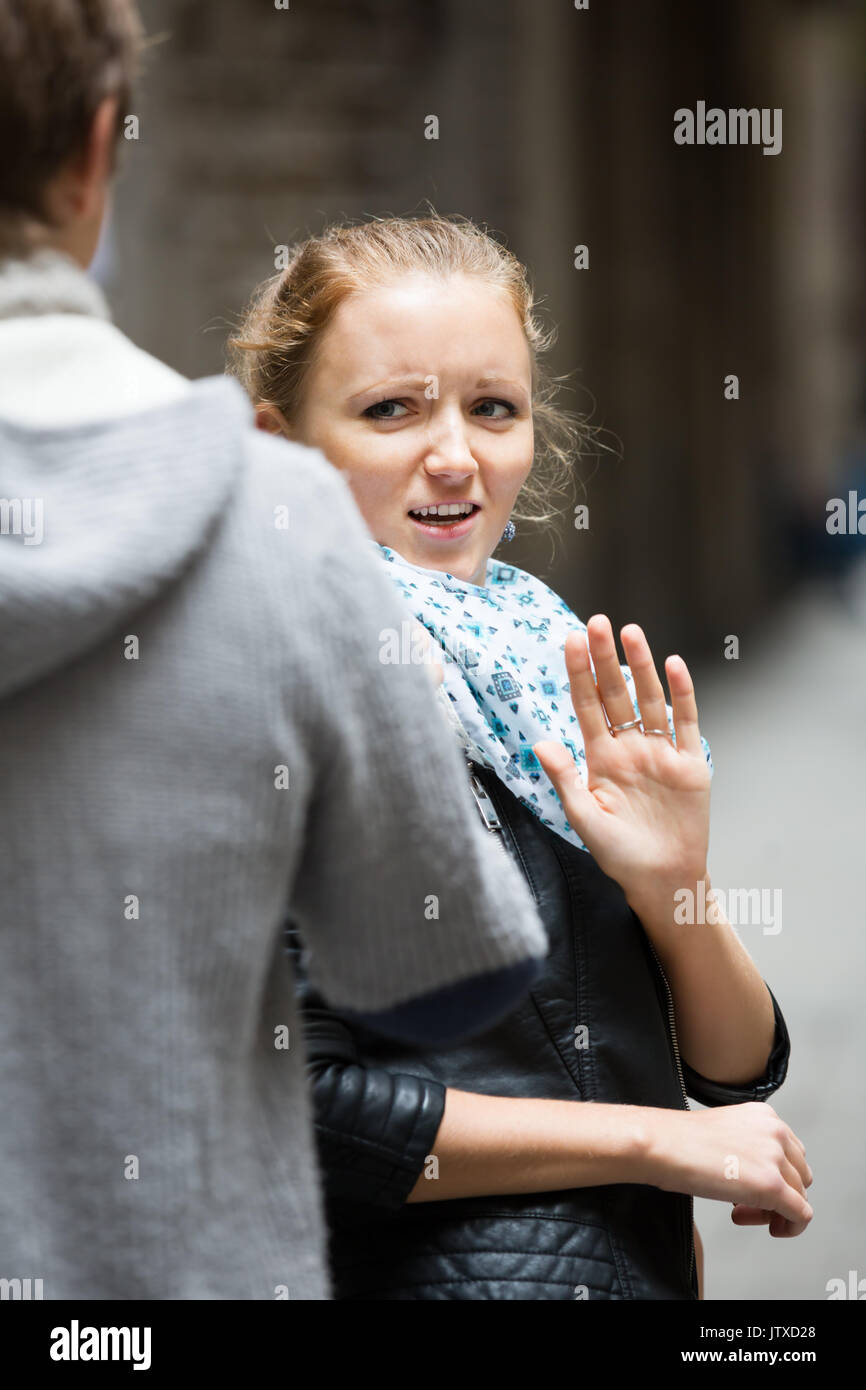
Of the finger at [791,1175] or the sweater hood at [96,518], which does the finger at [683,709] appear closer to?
the finger at [791,1175]

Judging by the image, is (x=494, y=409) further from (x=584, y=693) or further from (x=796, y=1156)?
(x=796, y=1156)

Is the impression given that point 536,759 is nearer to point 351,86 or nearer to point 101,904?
point 101,904

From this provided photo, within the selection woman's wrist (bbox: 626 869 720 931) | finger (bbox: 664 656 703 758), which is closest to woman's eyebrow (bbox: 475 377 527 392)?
finger (bbox: 664 656 703 758)

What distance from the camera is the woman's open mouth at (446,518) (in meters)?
1.46

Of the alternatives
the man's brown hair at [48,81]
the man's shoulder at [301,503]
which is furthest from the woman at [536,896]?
the man's brown hair at [48,81]

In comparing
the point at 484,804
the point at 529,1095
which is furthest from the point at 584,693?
the point at 529,1095

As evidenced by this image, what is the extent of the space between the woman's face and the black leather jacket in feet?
0.92

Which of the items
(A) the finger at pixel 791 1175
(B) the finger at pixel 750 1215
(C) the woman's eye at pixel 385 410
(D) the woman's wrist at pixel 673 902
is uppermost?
(C) the woman's eye at pixel 385 410

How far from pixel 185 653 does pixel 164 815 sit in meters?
0.09

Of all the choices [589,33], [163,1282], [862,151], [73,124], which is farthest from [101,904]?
[862,151]

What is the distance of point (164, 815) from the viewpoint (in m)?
0.76

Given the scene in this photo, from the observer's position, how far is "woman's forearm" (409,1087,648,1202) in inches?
46.2

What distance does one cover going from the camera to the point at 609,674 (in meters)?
1.34

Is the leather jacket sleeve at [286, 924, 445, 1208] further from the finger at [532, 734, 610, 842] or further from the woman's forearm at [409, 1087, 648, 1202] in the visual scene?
the finger at [532, 734, 610, 842]
